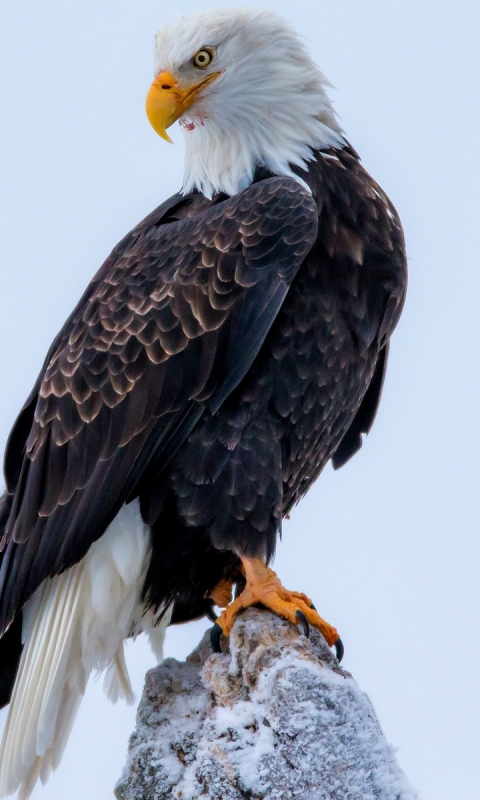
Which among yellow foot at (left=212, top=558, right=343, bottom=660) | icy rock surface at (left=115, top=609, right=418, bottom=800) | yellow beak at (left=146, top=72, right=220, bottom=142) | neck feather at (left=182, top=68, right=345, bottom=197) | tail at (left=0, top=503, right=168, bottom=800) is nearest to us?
icy rock surface at (left=115, top=609, right=418, bottom=800)

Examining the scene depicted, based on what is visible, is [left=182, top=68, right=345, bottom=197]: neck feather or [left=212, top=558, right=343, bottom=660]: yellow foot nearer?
[left=212, top=558, right=343, bottom=660]: yellow foot

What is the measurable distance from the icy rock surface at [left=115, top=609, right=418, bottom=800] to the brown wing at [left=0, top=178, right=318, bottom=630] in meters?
0.64

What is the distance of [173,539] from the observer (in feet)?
13.6

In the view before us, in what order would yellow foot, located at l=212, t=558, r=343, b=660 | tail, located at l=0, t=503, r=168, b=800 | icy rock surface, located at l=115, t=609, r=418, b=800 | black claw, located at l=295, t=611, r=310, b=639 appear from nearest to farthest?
1. icy rock surface, located at l=115, t=609, r=418, b=800
2. black claw, located at l=295, t=611, r=310, b=639
3. yellow foot, located at l=212, t=558, r=343, b=660
4. tail, located at l=0, t=503, r=168, b=800

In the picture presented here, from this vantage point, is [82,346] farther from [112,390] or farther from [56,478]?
[56,478]

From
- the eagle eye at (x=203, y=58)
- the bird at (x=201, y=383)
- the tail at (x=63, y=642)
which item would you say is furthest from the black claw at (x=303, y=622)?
the eagle eye at (x=203, y=58)

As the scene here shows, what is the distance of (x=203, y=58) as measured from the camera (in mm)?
4305

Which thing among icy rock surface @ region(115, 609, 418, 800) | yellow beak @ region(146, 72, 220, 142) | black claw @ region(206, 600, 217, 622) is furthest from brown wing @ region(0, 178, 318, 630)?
black claw @ region(206, 600, 217, 622)

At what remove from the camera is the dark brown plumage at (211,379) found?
4.00 meters

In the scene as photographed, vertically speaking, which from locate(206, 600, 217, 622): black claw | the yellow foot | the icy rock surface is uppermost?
locate(206, 600, 217, 622): black claw

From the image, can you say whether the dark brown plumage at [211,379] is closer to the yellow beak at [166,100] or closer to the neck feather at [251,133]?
the neck feather at [251,133]

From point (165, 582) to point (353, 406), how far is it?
99cm

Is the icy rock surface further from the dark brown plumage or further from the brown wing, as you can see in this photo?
the brown wing

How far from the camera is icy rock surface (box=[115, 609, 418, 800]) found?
10.6 ft
